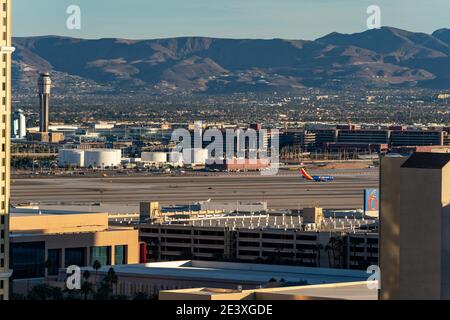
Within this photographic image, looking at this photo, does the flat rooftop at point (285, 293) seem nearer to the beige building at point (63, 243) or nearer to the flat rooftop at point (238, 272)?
the flat rooftop at point (238, 272)

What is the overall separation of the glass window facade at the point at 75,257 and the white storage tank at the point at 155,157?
106302 millimetres

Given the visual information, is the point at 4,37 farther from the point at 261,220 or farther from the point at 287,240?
the point at 261,220

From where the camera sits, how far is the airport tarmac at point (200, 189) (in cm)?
10650

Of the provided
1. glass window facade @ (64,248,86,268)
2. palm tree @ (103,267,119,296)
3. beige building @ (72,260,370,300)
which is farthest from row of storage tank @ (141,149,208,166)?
palm tree @ (103,267,119,296)

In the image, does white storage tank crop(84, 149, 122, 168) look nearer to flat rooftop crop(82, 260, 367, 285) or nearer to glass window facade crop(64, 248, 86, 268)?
glass window facade crop(64, 248, 86, 268)

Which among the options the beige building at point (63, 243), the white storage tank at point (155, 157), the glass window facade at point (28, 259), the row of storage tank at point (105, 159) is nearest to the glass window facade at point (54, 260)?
the beige building at point (63, 243)

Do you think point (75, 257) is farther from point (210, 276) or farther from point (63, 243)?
point (210, 276)

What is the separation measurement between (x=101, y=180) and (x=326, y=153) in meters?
61.5

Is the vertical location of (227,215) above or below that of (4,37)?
below

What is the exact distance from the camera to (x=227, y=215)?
83750mm

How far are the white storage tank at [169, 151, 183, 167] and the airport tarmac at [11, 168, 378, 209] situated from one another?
15062mm

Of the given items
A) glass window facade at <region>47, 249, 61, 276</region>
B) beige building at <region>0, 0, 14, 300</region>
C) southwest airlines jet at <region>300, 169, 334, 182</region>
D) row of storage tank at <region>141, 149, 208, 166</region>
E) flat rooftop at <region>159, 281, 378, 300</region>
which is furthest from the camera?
row of storage tank at <region>141, 149, 208, 166</region>

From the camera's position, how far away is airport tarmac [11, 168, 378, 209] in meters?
106
